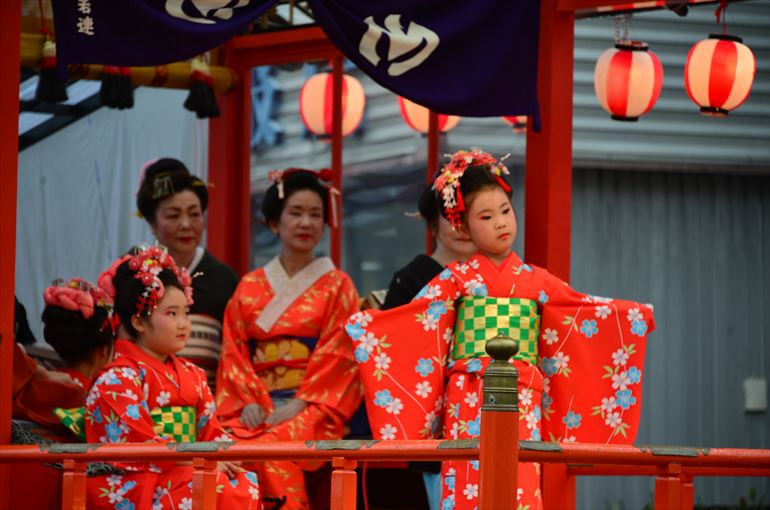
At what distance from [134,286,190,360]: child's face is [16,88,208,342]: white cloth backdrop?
4181mm

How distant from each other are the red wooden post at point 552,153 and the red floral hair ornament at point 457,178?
0.41 meters

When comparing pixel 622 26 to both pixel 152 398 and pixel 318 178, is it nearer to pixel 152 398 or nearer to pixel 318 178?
pixel 318 178

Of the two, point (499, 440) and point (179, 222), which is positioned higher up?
point (179, 222)

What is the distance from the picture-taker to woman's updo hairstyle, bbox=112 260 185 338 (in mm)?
6484

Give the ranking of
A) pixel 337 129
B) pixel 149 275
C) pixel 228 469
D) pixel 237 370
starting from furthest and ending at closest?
pixel 337 129 < pixel 237 370 < pixel 149 275 < pixel 228 469

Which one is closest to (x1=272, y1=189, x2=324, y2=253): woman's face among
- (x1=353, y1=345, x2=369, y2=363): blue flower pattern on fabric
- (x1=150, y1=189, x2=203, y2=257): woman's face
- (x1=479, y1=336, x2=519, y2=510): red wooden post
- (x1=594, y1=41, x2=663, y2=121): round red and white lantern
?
(x1=150, y1=189, x2=203, y2=257): woman's face

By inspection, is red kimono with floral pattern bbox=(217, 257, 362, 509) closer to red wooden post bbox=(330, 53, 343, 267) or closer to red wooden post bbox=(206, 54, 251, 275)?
red wooden post bbox=(330, 53, 343, 267)

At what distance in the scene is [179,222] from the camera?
7.86m

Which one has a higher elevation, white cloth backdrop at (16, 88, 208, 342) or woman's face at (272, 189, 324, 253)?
white cloth backdrop at (16, 88, 208, 342)

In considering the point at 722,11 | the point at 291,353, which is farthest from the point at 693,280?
the point at 291,353

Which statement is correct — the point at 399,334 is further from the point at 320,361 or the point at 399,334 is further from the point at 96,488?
the point at 96,488

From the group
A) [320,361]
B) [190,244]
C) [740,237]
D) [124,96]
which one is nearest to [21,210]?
[124,96]

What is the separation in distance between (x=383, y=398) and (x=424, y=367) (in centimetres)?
23

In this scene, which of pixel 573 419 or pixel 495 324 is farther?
pixel 573 419
